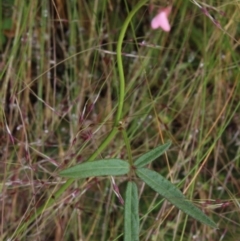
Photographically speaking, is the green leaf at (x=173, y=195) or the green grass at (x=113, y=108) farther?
Result: the green grass at (x=113, y=108)

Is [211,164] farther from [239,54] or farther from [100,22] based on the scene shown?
[100,22]

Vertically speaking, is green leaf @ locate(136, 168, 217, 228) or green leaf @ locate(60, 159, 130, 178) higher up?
green leaf @ locate(60, 159, 130, 178)

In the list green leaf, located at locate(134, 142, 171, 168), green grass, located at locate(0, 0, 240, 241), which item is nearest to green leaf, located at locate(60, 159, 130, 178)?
green leaf, located at locate(134, 142, 171, 168)

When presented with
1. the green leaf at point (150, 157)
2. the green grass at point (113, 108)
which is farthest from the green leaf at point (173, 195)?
the green grass at point (113, 108)

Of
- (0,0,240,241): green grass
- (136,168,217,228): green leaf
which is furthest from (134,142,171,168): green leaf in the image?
(0,0,240,241): green grass

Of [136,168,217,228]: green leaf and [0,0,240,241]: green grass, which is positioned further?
[0,0,240,241]: green grass

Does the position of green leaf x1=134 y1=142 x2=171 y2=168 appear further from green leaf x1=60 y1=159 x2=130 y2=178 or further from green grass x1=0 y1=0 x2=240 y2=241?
green grass x1=0 y1=0 x2=240 y2=241

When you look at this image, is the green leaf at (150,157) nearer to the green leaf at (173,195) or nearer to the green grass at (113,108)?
the green leaf at (173,195)

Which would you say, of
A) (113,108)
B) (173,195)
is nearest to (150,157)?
(173,195)

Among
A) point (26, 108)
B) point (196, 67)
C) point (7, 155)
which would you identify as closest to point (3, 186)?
point (7, 155)

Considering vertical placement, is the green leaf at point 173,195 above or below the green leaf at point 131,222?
above
